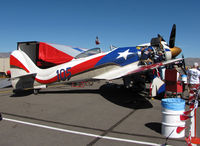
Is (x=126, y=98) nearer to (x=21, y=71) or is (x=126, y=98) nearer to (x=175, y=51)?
(x=175, y=51)

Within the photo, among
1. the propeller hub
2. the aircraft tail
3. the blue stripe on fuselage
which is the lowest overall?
the aircraft tail

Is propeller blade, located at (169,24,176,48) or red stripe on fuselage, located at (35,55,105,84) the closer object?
red stripe on fuselage, located at (35,55,105,84)

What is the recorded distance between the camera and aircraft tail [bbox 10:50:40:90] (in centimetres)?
870

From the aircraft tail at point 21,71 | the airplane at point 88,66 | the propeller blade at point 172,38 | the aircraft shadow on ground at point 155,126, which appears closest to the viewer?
the aircraft shadow on ground at point 155,126

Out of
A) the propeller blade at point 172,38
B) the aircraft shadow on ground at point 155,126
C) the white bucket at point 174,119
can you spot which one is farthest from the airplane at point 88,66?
the white bucket at point 174,119

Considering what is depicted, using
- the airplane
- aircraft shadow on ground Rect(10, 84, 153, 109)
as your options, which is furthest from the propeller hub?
aircraft shadow on ground Rect(10, 84, 153, 109)

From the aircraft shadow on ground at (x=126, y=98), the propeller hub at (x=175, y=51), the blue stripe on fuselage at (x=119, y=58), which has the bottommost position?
the aircraft shadow on ground at (x=126, y=98)

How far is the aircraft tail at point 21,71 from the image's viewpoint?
8.70 metres

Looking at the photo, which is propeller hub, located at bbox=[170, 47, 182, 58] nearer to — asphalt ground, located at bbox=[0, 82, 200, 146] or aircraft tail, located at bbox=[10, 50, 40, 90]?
asphalt ground, located at bbox=[0, 82, 200, 146]

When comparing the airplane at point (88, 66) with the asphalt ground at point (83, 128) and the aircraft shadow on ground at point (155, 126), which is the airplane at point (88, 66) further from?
the aircraft shadow on ground at point (155, 126)

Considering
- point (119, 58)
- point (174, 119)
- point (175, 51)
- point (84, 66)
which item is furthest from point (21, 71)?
point (175, 51)

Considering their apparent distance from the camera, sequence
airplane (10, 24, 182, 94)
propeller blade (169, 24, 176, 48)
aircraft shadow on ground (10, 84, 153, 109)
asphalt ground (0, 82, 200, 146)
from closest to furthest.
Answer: asphalt ground (0, 82, 200, 146), aircraft shadow on ground (10, 84, 153, 109), airplane (10, 24, 182, 94), propeller blade (169, 24, 176, 48)

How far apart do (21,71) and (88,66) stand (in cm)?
389

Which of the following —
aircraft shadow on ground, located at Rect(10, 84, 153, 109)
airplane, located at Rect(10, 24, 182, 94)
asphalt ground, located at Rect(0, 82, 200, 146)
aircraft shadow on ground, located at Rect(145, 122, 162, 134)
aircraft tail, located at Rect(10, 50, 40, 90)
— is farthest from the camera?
aircraft tail, located at Rect(10, 50, 40, 90)
